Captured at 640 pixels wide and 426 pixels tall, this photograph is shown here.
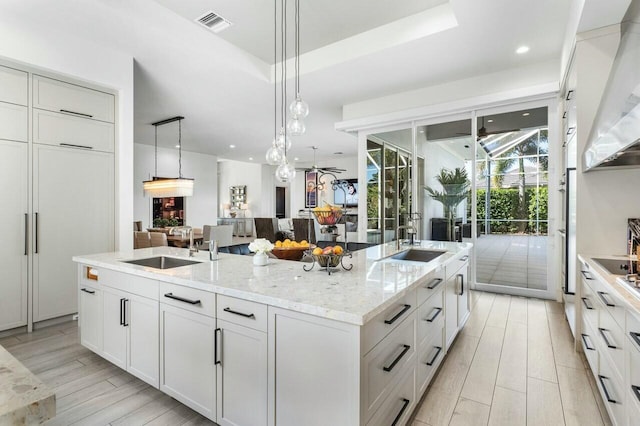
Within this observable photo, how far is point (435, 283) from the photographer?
80.8 inches

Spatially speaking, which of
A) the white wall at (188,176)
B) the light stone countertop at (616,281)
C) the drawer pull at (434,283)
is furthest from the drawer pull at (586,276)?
the white wall at (188,176)

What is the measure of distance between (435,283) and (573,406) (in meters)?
1.05

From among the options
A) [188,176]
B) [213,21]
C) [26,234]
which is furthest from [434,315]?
[188,176]

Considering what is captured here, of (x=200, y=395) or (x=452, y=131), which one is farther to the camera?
(x=452, y=131)

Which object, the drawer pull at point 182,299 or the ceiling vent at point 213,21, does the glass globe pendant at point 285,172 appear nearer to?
the drawer pull at point 182,299

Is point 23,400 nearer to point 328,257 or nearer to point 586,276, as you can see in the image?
point 328,257

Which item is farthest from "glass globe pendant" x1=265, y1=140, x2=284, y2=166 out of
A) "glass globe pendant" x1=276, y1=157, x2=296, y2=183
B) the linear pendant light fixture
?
the linear pendant light fixture

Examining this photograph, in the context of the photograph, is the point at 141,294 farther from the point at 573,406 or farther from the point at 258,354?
the point at 573,406

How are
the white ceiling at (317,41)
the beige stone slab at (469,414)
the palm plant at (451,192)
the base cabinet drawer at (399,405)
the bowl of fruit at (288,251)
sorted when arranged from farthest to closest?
1. the palm plant at (451,192)
2. the white ceiling at (317,41)
3. the bowl of fruit at (288,251)
4. the beige stone slab at (469,414)
5. the base cabinet drawer at (399,405)

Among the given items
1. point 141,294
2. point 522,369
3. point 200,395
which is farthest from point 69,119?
point 522,369

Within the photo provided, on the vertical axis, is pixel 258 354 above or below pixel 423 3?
below

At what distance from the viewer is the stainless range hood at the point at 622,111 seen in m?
1.56

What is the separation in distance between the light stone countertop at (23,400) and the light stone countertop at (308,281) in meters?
0.82

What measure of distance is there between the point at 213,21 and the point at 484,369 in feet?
13.4
